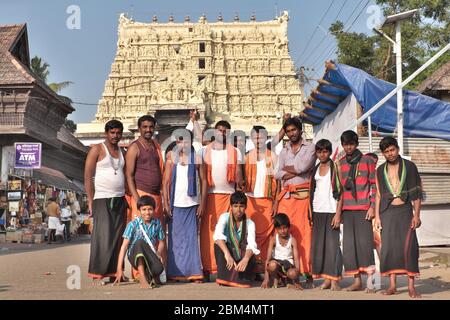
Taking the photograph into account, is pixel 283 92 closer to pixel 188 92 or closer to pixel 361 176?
pixel 188 92

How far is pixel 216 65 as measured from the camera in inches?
2611

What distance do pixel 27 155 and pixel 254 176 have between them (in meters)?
14.5

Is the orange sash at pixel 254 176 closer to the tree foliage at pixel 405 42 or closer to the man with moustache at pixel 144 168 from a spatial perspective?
the man with moustache at pixel 144 168

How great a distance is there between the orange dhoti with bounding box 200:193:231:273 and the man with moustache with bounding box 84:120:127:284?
3.16 ft

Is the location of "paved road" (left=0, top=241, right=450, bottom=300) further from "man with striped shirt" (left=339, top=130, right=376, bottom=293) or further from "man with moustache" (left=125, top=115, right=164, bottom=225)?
"man with moustache" (left=125, top=115, right=164, bottom=225)

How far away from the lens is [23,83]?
2181cm

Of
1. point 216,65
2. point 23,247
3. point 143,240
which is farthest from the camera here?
point 216,65

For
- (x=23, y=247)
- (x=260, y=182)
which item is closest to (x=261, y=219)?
(x=260, y=182)

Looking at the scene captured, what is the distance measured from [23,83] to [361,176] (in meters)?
17.4

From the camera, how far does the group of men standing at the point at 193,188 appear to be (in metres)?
7.31

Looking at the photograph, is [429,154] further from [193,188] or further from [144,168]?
[144,168]

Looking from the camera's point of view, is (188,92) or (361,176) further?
(188,92)

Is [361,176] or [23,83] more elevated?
[23,83]

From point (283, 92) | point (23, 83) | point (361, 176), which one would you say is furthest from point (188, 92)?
point (361, 176)
